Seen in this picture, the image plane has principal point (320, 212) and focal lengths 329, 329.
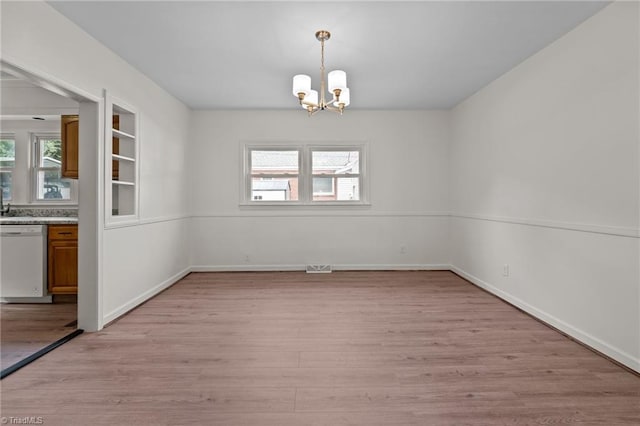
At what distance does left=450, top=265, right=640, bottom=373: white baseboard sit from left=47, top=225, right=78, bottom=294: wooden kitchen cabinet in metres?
4.84

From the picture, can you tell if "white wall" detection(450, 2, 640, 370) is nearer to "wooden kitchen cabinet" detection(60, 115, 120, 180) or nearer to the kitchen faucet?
"wooden kitchen cabinet" detection(60, 115, 120, 180)

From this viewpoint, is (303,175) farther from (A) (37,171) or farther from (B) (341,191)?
(A) (37,171)

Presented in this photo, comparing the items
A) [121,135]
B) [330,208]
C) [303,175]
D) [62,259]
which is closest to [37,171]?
[62,259]

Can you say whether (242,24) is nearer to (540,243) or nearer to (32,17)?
(32,17)

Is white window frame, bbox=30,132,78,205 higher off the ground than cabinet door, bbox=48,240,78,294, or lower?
higher

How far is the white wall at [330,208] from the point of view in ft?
17.5

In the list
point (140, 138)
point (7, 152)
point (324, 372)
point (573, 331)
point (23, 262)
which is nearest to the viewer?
point (324, 372)

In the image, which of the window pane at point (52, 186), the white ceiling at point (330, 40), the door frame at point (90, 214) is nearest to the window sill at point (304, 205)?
the white ceiling at point (330, 40)

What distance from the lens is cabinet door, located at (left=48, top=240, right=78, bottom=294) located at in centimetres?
364

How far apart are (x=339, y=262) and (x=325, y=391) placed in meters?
3.46

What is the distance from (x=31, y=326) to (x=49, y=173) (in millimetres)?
2411

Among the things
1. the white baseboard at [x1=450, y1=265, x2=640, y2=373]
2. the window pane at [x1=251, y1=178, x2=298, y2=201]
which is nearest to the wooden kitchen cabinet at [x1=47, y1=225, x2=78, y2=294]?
the window pane at [x1=251, y1=178, x2=298, y2=201]

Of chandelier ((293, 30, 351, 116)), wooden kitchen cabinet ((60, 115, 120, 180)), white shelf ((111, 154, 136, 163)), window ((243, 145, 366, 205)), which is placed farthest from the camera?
window ((243, 145, 366, 205))

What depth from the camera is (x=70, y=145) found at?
361cm
